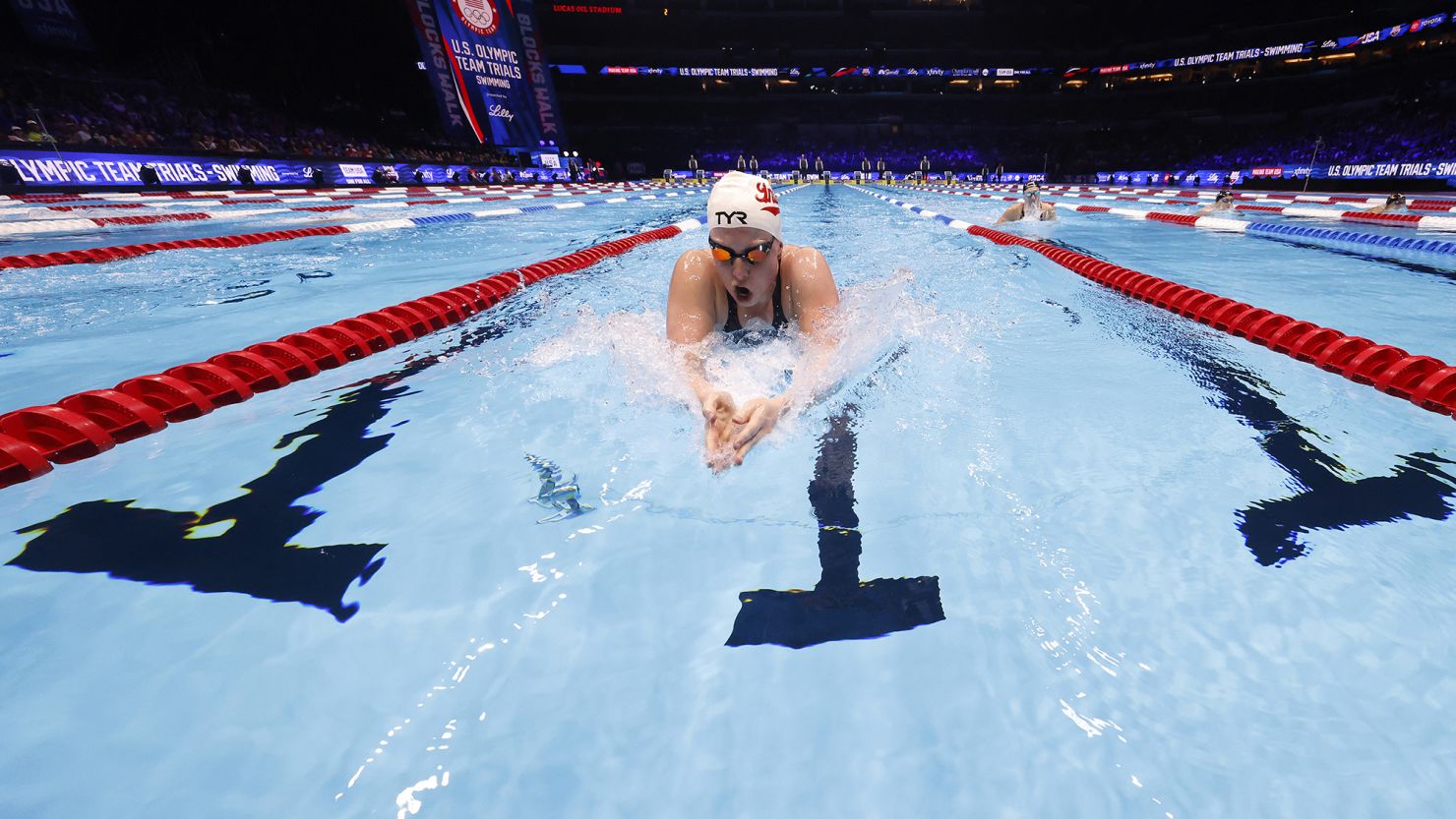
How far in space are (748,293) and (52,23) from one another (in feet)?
93.4

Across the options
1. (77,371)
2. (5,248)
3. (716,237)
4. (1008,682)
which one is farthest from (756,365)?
(5,248)

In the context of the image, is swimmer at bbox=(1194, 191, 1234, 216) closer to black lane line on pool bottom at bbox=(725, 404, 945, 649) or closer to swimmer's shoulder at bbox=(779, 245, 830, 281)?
swimmer's shoulder at bbox=(779, 245, 830, 281)

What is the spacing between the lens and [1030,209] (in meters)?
11.0

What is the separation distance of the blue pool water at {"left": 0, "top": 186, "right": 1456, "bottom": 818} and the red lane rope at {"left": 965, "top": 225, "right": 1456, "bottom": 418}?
119 mm

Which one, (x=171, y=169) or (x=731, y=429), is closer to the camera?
(x=731, y=429)

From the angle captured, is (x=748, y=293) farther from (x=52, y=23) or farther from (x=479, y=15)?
(x=479, y=15)

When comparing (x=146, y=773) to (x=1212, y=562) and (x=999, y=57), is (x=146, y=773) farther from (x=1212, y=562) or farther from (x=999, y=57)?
(x=999, y=57)

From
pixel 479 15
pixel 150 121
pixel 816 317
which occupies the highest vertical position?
pixel 479 15

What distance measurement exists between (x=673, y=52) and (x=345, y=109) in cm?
→ 2183

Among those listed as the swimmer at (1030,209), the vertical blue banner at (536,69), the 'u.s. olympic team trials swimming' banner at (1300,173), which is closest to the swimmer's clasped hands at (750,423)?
the swimmer at (1030,209)

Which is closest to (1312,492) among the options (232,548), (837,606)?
(837,606)

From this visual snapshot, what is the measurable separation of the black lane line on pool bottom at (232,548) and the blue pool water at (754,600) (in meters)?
0.01

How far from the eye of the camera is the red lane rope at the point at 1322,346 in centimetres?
286

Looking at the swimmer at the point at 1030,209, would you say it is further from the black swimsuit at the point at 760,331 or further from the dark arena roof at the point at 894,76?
the dark arena roof at the point at 894,76
